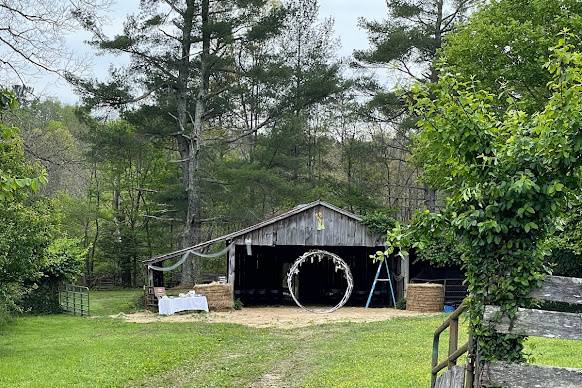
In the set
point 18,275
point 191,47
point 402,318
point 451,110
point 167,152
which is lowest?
point 402,318

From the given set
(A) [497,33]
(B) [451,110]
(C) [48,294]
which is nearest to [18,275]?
(C) [48,294]

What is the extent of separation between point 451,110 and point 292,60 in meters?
30.5

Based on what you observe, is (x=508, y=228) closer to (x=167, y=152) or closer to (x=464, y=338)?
(x=464, y=338)

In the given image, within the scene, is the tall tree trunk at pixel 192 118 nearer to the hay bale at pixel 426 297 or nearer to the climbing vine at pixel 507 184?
the hay bale at pixel 426 297

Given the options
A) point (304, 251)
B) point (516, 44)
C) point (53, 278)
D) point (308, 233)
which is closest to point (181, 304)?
point (308, 233)

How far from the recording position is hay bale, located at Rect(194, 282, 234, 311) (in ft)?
70.4

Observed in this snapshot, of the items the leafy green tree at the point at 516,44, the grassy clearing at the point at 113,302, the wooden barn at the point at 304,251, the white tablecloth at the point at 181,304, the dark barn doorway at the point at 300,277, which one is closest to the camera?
the leafy green tree at the point at 516,44

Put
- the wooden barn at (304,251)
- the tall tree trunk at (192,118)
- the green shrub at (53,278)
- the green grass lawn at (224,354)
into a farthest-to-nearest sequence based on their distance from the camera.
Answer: the tall tree trunk at (192,118) → the wooden barn at (304,251) → the green shrub at (53,278) → the green grass lawn at (224,354)

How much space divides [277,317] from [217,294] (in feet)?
8.11

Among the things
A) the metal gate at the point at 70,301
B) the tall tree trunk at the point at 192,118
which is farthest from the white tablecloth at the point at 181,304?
the tall tree trunk at the point at 192,118

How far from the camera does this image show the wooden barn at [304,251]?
22.6 metres

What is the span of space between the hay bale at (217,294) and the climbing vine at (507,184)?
17.3 m

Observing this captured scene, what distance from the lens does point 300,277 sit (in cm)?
2853

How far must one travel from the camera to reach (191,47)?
3017 cm
